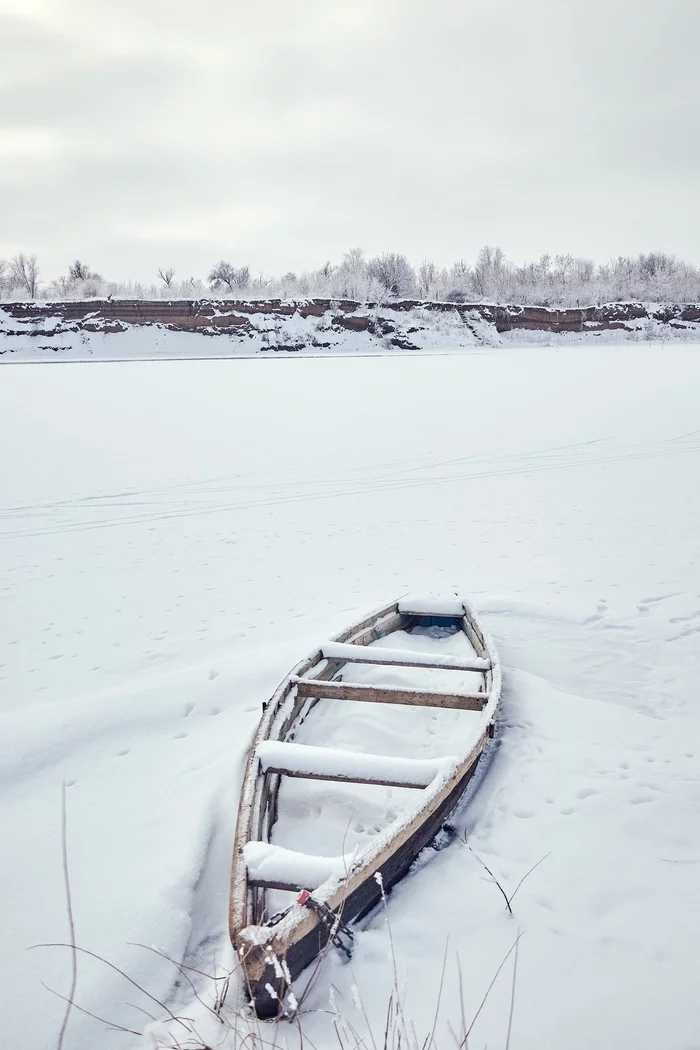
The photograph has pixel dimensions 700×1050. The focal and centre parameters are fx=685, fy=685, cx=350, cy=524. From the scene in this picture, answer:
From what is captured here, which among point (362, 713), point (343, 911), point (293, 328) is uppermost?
point (293, 328)

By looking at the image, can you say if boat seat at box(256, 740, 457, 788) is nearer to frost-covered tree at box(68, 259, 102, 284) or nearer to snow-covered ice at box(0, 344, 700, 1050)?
snow-covered ice at box(0, 344, 700, 1050)

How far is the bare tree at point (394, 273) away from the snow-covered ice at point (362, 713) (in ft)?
169

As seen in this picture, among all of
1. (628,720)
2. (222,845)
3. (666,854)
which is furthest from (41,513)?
(666,854)

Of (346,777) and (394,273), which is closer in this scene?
(346,777)

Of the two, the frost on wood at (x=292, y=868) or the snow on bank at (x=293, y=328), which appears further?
the snow on bank at (x=293, y=328)

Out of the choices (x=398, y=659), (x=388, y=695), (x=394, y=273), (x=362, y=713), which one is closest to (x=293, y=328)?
(x=394, y=273)

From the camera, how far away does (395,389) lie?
1912 cm

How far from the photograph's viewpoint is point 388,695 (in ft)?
11.9

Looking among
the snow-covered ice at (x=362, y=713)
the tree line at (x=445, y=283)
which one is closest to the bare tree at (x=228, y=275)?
the tree line at (x=445, y=283)

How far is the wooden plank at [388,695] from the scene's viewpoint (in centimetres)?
358

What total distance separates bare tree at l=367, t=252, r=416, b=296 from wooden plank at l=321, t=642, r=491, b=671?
189ft

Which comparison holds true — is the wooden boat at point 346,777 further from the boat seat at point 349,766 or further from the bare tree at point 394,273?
the bare tree at point 394,273

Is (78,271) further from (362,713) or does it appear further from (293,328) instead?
(362,713)

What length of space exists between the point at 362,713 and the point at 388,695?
1.19ft
